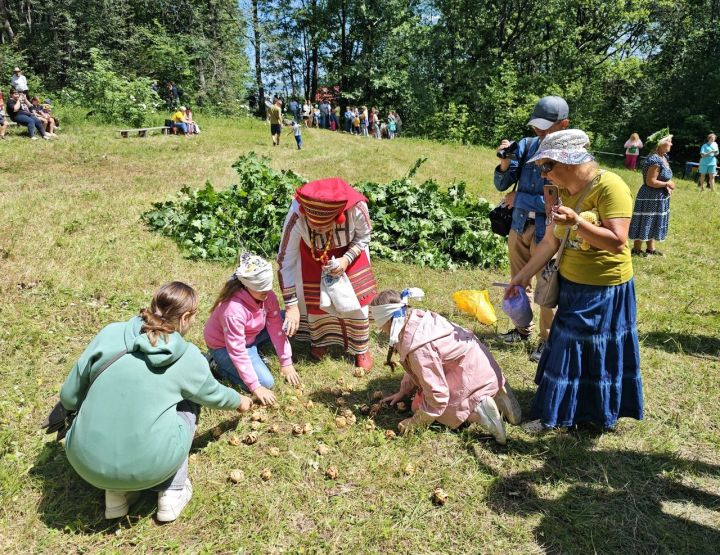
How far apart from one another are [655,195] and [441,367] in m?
6.73

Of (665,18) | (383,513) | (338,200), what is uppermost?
(665,18)

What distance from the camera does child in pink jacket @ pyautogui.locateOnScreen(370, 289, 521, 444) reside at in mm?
3186

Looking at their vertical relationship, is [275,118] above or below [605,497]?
above

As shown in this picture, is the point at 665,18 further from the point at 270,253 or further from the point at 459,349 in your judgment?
the point at 459,349

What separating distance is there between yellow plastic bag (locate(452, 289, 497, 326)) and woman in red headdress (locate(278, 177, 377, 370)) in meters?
1.48

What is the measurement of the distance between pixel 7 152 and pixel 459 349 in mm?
12458

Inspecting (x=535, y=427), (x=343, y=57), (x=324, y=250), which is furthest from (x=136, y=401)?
(x=343, y=57)

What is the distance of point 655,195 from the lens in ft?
26.2

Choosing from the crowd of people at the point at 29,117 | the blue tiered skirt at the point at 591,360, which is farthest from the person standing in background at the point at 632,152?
the crowd of people at the point at 29,117

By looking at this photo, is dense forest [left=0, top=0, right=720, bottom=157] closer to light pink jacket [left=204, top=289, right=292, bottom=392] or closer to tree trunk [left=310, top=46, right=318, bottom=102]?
tree trunk [left=310, top=46, right=318, bottom=102]

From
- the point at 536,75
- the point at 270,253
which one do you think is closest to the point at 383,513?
the point at 270,253

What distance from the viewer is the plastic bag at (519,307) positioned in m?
3.81

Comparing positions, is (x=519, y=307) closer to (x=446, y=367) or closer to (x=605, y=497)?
(x=446, y=367)

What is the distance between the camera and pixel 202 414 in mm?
3678
